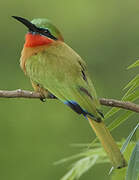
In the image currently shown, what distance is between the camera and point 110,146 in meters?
1.83

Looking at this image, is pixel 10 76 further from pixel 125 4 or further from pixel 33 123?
pixel 125 4

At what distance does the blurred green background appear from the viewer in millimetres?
4758

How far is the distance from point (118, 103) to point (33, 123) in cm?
334

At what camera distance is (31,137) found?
500 centimetres

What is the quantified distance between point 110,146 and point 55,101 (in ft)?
11.6

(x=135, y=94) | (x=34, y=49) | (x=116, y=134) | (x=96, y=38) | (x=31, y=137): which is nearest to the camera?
(x=135, y=94)

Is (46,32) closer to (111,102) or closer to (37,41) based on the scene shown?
(37,41)

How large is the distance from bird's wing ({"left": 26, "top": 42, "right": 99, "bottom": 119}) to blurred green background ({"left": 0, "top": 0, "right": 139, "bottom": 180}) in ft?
7.24

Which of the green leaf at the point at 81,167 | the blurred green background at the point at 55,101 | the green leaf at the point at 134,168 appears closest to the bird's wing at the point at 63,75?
the green leaf at the point at 81,167

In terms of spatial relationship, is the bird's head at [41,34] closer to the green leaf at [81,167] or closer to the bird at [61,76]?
the bird at [61,76]

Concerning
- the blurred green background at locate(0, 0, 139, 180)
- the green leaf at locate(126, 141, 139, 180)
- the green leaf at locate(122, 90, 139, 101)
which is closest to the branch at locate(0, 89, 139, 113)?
the green leaf at locate(122, 90, 139, 101)

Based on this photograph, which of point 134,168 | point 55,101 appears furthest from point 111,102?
point 55,101

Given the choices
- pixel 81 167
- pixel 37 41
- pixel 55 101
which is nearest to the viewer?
pixel 81 167

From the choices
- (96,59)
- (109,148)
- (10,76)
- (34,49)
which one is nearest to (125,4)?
(96,59)
